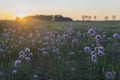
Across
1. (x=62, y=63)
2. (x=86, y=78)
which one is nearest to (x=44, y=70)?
(x=62, y=63)

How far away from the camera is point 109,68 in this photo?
660 cm

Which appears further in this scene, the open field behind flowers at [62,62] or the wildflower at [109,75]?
the open field behind flowers at [62,62]

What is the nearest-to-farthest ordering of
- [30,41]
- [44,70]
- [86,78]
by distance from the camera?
[86,78] → [44,70] → [30,41]

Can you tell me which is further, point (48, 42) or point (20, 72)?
point (48, 42)

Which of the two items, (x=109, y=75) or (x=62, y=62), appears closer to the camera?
(x=109, y=75)

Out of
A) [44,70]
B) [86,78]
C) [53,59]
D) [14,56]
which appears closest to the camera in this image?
[86,78]

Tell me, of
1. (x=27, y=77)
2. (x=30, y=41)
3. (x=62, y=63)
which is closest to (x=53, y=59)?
(x=62, y=63)

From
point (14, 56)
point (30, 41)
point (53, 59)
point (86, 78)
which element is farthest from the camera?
point (30, 41)

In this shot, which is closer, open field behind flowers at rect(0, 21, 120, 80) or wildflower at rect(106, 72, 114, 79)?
wildflower at rect(106, 72, 114, 79)

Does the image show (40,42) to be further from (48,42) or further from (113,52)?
(113,52)

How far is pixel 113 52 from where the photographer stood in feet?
29.5

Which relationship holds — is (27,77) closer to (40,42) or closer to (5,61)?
(5,61)

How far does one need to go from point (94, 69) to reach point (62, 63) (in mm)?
1022

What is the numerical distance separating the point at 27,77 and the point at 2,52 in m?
2.78
